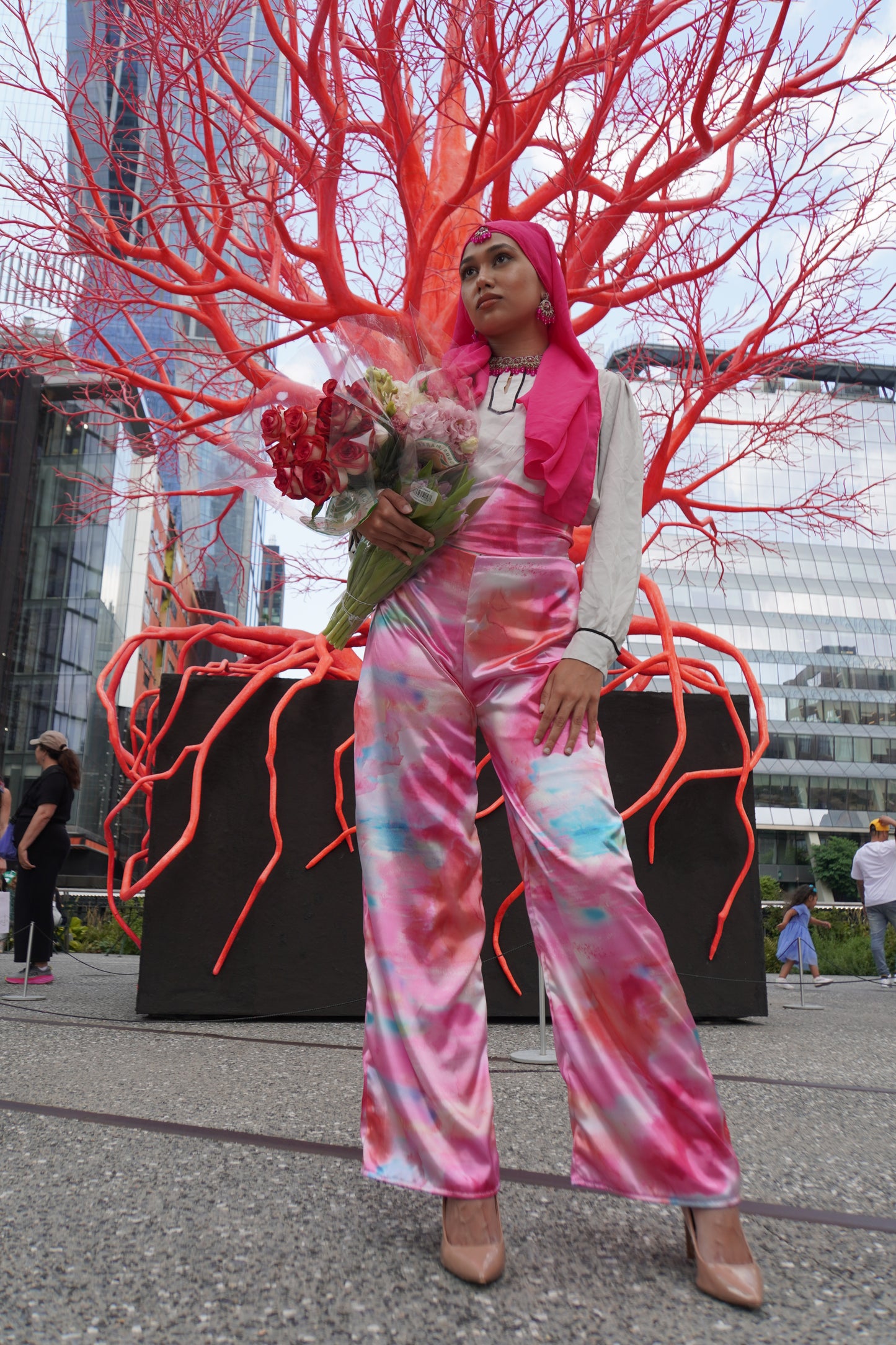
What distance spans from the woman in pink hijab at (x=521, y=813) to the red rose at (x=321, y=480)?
7 cm

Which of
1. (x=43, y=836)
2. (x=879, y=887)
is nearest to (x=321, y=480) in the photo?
(x=43, y=836)

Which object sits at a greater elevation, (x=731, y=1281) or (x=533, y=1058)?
(x=731, y=1281)

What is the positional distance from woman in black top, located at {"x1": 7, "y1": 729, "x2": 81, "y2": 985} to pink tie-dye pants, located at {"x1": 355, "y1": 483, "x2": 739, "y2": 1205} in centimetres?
406

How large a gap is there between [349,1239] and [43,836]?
4306mm

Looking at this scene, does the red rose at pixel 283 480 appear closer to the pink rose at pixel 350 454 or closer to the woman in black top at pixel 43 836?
the pink rose at pixel 350 454

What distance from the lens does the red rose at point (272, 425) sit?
1443 millimetres

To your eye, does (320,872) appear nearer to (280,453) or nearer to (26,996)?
(26,996)

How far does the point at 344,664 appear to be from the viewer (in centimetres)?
448

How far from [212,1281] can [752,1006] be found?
11.9 feet

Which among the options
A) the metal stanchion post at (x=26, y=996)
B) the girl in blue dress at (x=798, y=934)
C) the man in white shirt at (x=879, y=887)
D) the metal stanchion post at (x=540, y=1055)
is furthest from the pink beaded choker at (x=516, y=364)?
the man in white shirt at (x=879, y=887)

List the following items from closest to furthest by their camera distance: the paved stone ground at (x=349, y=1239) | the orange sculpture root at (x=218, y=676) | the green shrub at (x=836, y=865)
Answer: the paved stone ground at (x=349, y=1239), the orange sculpture root at (x=218, y=676), the green shrub at (x=836, y=865)

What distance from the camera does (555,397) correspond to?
1507 millimetres

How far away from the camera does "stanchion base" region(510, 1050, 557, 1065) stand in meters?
3.12

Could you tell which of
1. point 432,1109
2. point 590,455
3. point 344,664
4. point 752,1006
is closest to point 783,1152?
point 432,1109
